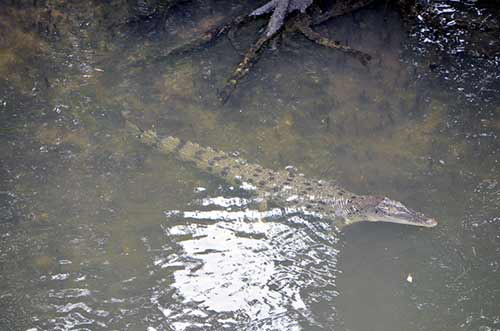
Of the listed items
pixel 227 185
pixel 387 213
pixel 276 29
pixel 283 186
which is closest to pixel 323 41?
pixel 276 29

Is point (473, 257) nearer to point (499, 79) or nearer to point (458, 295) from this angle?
point (458, 295)

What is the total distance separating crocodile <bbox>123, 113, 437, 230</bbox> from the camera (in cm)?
547

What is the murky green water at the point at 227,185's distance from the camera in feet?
15.2

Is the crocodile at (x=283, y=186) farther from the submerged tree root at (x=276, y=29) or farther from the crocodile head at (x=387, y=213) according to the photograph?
the submerged tree root at (x=276, y=29)

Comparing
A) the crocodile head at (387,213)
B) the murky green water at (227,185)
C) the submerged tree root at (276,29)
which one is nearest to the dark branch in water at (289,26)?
the submerged tree root at (276,29)

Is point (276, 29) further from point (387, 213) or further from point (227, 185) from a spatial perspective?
point (387, 213)

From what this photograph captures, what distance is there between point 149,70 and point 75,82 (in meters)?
0.80

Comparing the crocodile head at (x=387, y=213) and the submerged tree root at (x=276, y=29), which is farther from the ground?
the submerged tree root at (x=276, y=29)

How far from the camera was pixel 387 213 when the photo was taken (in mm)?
5227

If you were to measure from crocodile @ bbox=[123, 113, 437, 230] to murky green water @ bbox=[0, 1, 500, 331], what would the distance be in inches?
4.1

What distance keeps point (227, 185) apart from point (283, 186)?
52cm

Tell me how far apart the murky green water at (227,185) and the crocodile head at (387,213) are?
114 millimetres

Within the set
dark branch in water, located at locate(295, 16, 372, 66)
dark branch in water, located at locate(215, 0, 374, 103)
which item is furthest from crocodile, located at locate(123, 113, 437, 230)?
dark branch in water, located at locate(295, 16, 372, 66)

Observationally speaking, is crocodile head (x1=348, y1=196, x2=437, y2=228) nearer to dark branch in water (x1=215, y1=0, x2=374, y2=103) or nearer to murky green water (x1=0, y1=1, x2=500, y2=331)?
murky green water (x1=0, y1=1, x2=500, y2=331)
